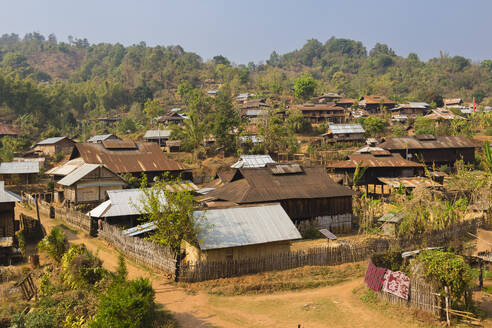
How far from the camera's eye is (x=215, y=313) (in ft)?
54.0

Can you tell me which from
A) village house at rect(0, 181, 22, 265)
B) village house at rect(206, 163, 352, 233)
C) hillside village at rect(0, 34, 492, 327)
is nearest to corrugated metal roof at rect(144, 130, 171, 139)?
hillside village at rect(0, 34, 492, 327)

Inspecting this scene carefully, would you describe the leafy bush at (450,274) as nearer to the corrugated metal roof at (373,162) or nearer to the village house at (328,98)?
the corrugated metal roof at (373,162)

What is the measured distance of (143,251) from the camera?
22.3m

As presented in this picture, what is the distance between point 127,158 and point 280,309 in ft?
111

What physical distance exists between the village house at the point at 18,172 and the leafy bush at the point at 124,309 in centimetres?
3649

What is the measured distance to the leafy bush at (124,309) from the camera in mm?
12617

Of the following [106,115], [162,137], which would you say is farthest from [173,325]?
[106,115]

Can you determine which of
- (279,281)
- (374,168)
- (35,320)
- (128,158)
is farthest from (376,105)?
(35,320)

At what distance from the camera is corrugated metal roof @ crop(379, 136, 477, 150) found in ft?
181

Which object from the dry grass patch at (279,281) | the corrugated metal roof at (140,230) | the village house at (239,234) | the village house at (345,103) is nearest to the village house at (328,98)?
the village house at (345,103)

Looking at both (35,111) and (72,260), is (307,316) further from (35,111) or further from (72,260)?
(35,111)

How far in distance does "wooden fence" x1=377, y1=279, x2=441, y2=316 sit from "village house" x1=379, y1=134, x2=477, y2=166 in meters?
41.1

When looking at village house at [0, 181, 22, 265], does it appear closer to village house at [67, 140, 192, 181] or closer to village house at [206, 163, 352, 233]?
village house at [206, 163, 352, 233]

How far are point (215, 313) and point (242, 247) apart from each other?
5.03 meters
